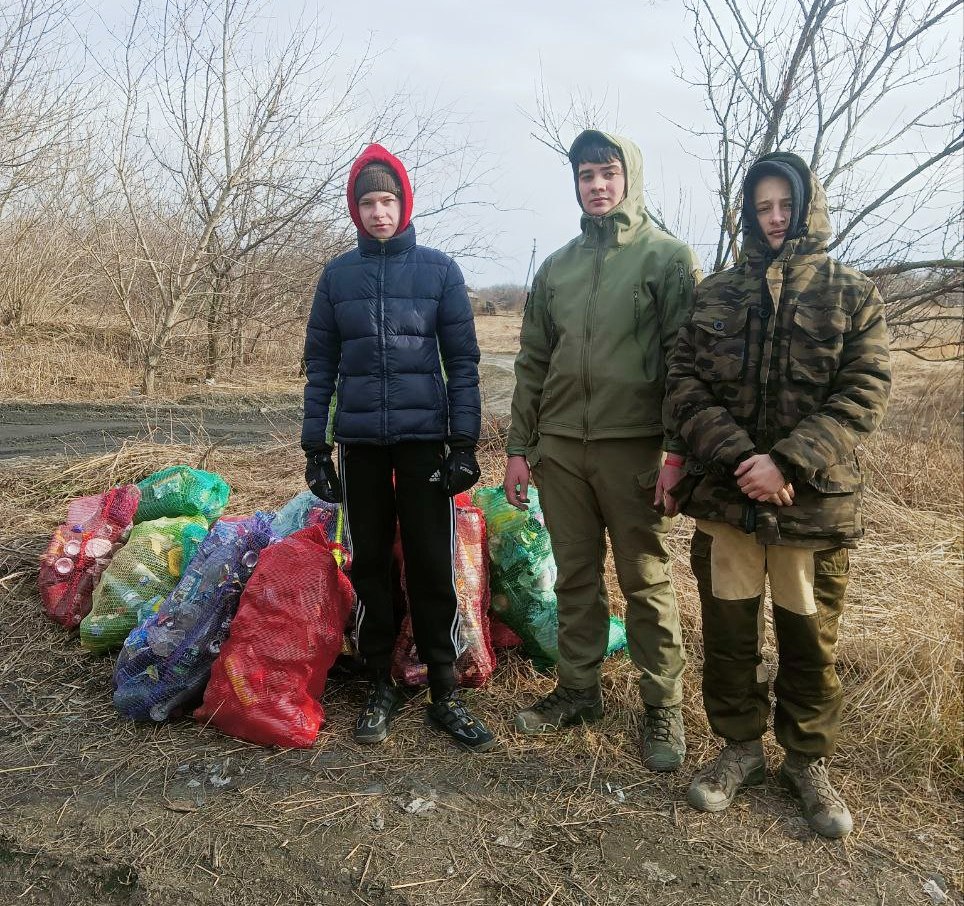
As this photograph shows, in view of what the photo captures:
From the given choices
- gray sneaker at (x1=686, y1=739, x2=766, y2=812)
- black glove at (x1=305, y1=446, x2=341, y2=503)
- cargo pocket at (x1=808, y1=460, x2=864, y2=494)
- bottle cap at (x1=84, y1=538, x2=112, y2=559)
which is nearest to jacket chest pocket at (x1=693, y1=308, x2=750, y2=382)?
cargo pocket at (x1=808, y1=460, x2=864, y2=494)

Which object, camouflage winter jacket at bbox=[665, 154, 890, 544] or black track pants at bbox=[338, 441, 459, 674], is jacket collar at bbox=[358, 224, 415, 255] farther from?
camouflage winter jacket at bbox=[665, 154, 890, 544]

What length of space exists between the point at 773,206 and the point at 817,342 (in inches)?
17.4

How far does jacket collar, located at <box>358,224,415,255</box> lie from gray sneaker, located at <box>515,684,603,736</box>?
1746 millimetres

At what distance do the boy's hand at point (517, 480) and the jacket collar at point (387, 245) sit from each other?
2.86 feet

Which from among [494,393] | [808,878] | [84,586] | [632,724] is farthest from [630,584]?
[494,393]

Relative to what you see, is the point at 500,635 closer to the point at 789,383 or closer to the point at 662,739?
the point at 662,739

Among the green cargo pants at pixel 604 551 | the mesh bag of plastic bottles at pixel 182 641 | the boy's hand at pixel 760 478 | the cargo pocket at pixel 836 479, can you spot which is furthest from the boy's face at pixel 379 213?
the cargo pocket at pixel 836 479

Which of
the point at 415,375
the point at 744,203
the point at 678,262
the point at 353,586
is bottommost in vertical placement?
the point at 353,586

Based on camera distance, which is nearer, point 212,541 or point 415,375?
point 415,375

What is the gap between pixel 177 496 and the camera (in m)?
3.83

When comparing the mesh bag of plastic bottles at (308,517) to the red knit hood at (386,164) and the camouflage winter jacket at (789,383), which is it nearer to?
the red knit hood at (386,164)

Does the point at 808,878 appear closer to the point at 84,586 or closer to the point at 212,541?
the point at 212,541

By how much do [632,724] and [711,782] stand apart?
1.57 feet

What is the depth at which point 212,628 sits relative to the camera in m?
2.85
